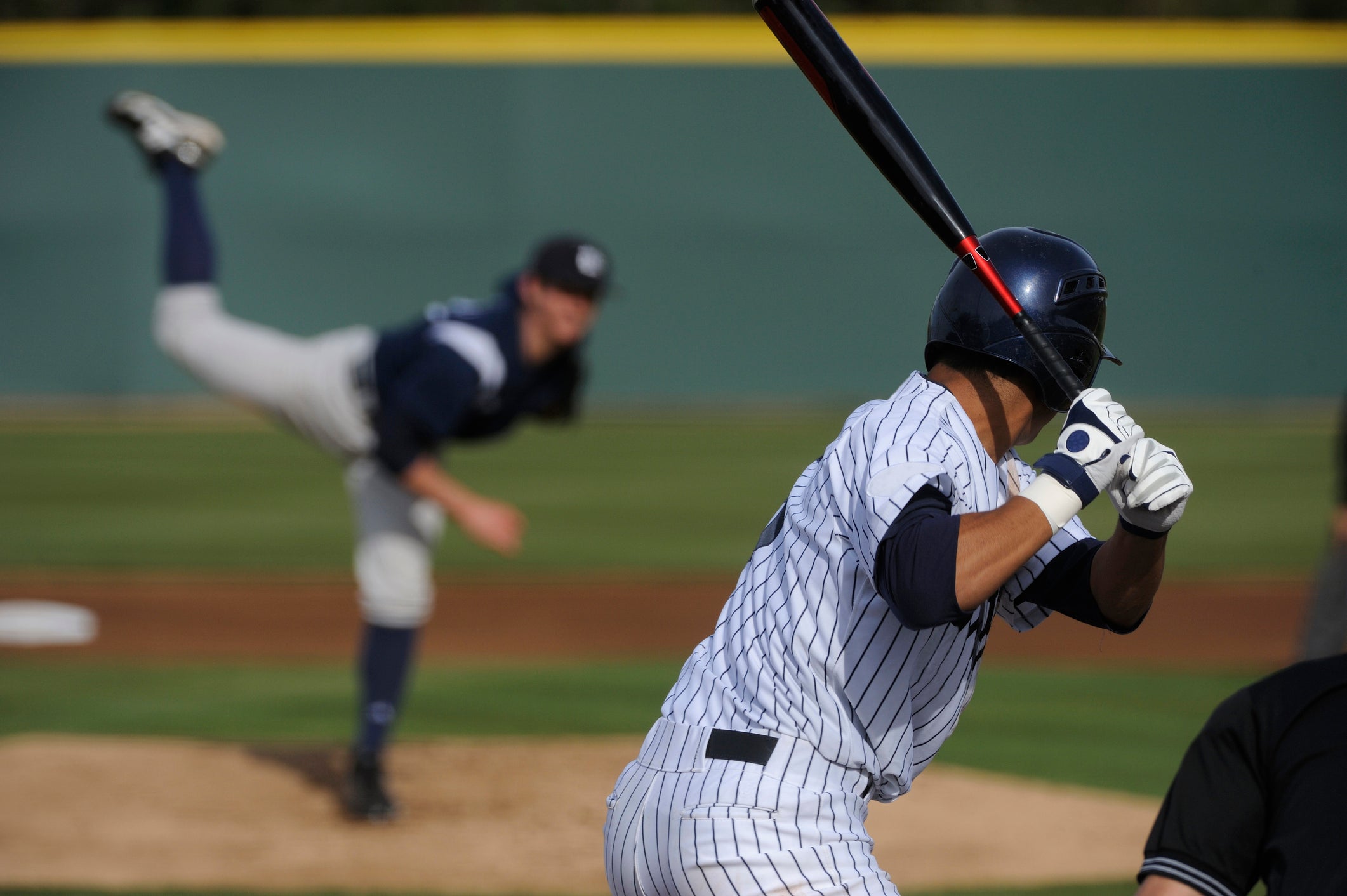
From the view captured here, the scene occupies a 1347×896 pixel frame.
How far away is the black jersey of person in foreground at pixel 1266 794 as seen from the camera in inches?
70.2

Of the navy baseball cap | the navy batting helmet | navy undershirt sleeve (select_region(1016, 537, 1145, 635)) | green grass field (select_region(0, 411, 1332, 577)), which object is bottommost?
green grass field (select_region(0, 411, 1332, 577))

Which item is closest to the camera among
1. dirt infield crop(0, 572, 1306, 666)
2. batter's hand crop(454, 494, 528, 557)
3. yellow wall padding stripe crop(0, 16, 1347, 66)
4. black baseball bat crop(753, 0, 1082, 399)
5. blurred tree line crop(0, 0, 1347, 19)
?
black baseball bat crop(753, 0, 1082, 399)

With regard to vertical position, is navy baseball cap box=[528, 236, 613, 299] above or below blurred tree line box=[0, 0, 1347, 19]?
below

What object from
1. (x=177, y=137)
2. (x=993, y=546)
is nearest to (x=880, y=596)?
(x=993, y=546)

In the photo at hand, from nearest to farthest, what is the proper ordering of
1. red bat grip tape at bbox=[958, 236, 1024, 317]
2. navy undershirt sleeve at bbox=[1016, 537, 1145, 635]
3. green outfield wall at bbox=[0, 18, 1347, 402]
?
red bat grip tape at bbox=[958, 236, 1024, 317], navy undershirt sleeve at bbox=[1016, 537, 1145, 635], green outfield wall at bbox=[0, 18, 1347, 402]

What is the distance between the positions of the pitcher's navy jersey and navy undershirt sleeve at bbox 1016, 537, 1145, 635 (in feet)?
0.67

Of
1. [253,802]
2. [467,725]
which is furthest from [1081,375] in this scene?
[467,725]

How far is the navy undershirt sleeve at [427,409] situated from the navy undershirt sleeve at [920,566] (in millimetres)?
3089

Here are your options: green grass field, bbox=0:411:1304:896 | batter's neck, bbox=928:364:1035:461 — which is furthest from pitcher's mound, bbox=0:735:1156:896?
batter's neck, bbox=928:364:1035:461

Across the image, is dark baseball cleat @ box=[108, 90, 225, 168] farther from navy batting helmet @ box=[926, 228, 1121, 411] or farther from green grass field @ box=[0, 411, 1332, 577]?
navy batting helmet @ box=[926, 228, 1121, 411]

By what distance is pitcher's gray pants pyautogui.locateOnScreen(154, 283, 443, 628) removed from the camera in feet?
16.7

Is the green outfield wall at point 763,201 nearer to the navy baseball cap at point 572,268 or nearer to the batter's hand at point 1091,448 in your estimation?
the navy baseball cap at point 572,268

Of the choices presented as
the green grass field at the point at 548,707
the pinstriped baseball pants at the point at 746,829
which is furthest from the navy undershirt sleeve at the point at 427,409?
the pinstriped baseball pants at the point at 746,829

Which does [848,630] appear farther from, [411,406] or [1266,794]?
[411,406]
